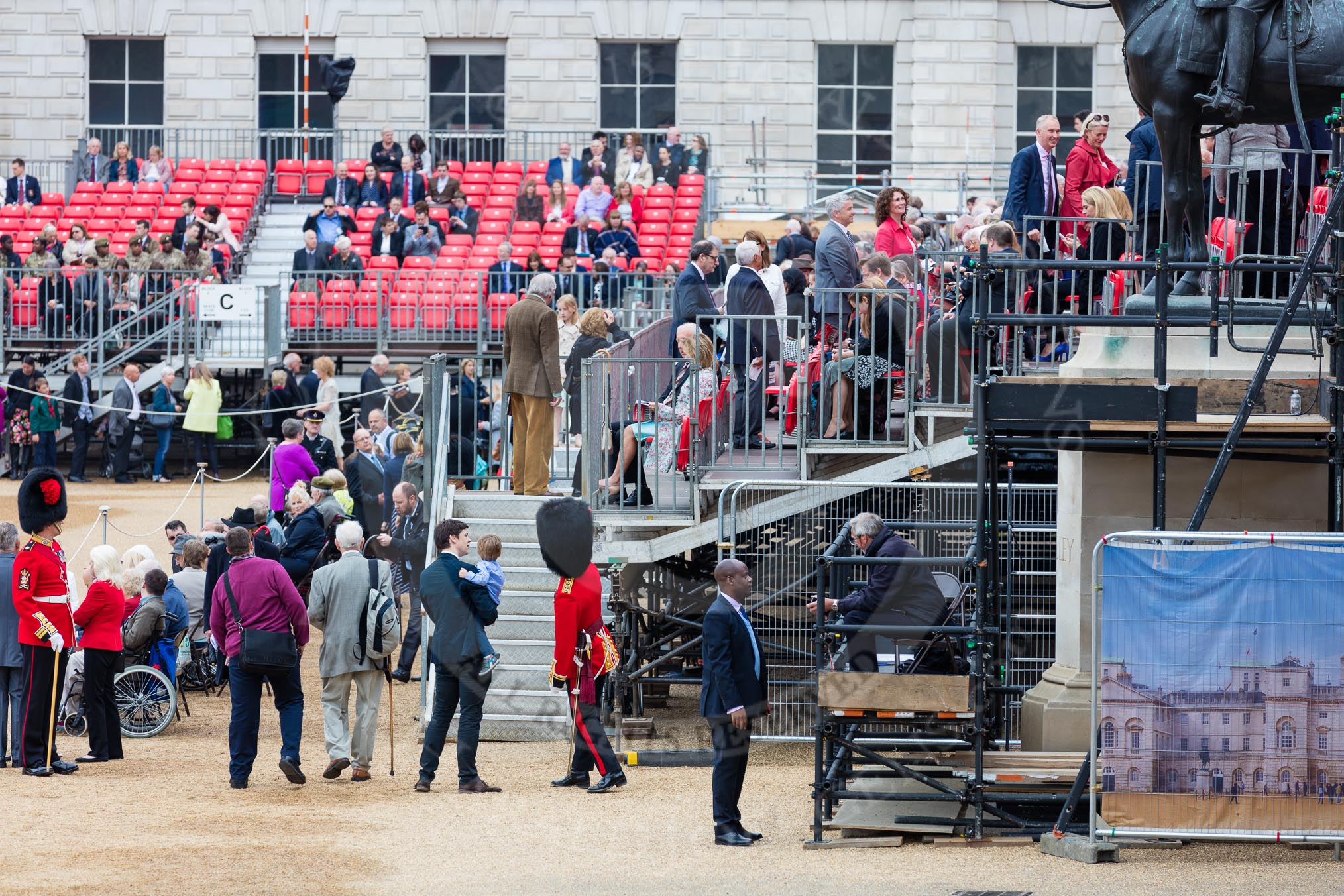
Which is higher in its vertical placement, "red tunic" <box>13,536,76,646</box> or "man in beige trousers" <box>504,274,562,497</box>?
"man in beige trousers" <box>504,274,562,497</box>

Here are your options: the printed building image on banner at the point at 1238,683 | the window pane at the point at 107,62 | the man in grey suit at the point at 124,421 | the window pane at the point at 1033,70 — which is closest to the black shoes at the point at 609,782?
the printed building image on banner at the point at 1238,683

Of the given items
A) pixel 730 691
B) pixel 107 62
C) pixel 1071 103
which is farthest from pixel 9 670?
pixel 1071 103

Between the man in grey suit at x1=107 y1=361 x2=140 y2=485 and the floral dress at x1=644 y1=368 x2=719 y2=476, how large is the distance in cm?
1243

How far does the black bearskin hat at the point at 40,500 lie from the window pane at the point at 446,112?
75.6 ft

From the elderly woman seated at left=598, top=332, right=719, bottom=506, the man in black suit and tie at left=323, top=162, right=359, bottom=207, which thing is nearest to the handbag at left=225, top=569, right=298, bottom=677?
the elderly woman seated at left=598, top=332, right=719, bottom=506

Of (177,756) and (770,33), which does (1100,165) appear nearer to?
(177,756)

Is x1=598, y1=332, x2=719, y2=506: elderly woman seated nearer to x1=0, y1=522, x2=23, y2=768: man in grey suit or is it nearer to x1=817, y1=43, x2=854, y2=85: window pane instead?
x1=0, y1=522, x2=23, y2=768: man in grey suit

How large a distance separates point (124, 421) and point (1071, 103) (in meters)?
18.5

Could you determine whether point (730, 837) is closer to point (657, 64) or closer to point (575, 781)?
point (575, 781)

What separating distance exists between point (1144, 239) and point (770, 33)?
22.9m

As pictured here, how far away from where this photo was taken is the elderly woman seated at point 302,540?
16.7 metres

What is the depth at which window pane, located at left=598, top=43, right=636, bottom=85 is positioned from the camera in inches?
1411

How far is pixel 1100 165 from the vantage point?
51.5ft

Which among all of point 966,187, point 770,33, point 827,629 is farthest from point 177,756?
point 770,33
